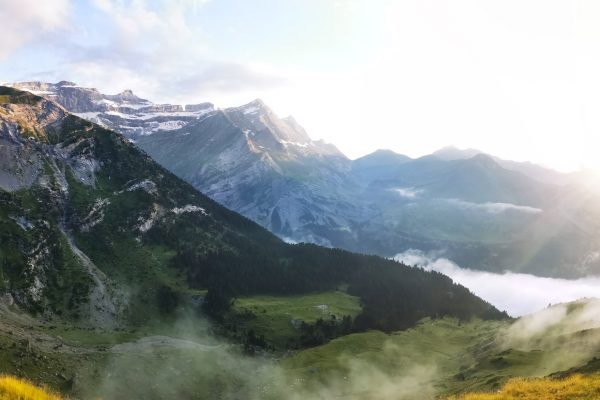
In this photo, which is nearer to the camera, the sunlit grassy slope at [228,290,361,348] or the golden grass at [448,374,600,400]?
the golden grass at [448,374,600,400]

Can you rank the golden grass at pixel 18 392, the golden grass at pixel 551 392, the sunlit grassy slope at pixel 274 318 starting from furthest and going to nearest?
the sunlit grassy slope at pixel 274 318 < the golden grass at pixel 551 392 < the golden grass at pixel 18 392

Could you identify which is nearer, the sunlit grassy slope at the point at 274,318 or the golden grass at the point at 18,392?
the golden grass at the point at 18,392

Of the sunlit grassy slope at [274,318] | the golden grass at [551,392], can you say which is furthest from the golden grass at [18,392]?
the sunlit grassy slope at [274,318]

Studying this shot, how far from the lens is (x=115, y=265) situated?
A: 176625 millimetres

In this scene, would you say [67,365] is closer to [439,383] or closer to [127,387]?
[127,387]

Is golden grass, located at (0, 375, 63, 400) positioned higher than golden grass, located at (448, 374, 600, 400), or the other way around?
golden grass, located at (0, 375, 63, 400)

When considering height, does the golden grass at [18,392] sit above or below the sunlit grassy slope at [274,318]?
above

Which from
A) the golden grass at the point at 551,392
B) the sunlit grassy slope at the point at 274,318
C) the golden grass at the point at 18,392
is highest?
the golden grass at the point at 18,392

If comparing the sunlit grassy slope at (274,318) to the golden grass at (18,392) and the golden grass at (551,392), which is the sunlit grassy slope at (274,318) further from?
the golden grass at (18,392)

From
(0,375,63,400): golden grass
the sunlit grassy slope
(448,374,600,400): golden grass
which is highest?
(0,375,63,400): golden grass

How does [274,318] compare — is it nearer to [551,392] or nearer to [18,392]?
[551,392]

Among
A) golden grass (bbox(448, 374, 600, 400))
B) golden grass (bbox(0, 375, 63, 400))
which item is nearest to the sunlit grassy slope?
golden grass (bbox(448, 374, 600, 400))

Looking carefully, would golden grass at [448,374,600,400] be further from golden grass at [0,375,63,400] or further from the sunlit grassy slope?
the sunlit grassy slope

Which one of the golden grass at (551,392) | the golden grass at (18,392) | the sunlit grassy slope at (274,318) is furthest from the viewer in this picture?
the sunlit grassy slope at (274,318)
